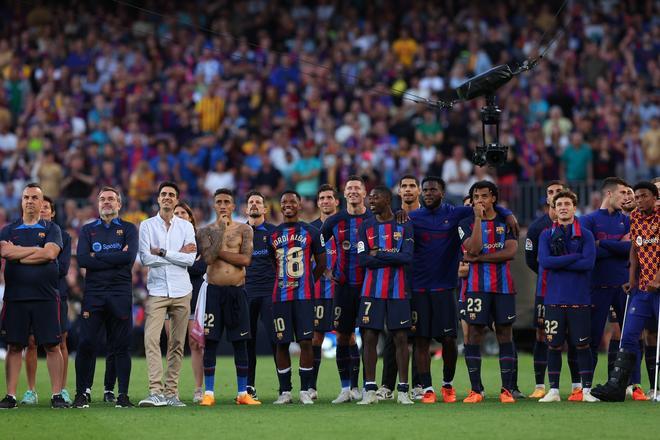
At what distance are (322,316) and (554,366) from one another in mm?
2650

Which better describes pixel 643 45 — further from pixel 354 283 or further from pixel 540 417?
pixel 540 417

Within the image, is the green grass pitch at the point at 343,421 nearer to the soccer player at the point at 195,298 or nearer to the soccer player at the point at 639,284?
the soccer player at the point at 195,298

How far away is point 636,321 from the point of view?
47.8 ft

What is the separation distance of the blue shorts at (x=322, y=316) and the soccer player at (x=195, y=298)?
56.4 inches

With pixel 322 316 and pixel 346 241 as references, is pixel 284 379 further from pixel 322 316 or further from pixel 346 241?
pixel 346 241

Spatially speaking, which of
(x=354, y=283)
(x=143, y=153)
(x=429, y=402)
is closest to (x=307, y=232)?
(x=354, y=283)

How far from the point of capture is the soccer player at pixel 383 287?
1459 centimetres


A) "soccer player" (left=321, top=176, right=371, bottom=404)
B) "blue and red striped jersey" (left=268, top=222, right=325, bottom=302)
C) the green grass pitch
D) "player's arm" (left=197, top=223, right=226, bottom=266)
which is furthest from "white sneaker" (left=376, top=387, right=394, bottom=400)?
"player's arm" (left=197, top=223, right=226, bottom=266)

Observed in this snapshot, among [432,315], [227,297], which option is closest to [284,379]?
[227,297]

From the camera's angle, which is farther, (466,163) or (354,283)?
(466,163)

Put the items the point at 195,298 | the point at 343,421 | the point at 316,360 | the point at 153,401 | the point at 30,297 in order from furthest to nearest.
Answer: the point at 195,298 < the point at 316,360 < the point at 153,401 < the point at 30,297 < the point at 343,421

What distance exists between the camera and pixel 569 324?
48.5 ft

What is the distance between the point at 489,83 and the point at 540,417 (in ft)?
12.7

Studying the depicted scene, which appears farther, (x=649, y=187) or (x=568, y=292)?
(x=568, y=292)
